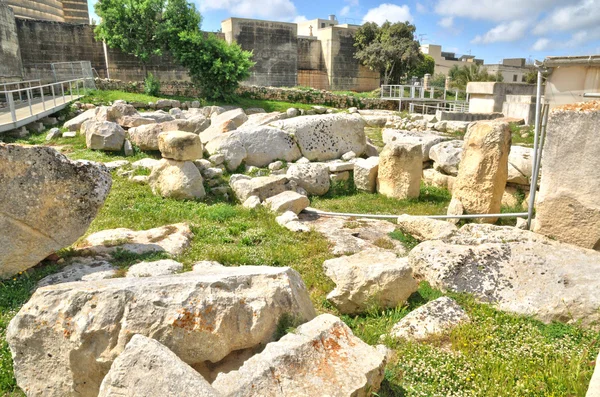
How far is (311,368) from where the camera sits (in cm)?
285

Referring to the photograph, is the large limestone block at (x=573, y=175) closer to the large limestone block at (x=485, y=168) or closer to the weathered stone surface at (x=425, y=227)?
the weathered stone surface at (x=425, y=227)

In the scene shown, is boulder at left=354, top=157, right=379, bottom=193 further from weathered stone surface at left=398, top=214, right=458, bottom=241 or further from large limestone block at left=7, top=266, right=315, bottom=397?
large limestone block at left=7, top=266, right=315, bottom=397

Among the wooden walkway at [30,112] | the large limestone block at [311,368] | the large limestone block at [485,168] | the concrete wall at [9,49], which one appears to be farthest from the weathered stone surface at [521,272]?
the concrete wall at [9,49]

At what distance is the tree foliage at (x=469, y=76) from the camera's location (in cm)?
3145

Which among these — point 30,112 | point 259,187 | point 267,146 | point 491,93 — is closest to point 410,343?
point 259,187

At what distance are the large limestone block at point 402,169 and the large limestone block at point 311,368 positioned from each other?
6062 millimetres

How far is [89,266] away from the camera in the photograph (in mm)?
5141

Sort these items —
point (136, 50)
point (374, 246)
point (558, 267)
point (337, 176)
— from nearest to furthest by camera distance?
point (558, 267)
point (374, 246)
point (337, 176)
point (136, 50)

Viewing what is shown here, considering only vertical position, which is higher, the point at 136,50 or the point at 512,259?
the point at 136,50

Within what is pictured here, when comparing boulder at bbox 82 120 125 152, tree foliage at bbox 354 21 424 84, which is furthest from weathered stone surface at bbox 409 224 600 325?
tree foliage at bbox 354 21 424 84

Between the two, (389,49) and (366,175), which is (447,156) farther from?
(389,49)

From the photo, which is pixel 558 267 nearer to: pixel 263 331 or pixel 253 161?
pixel 263 331

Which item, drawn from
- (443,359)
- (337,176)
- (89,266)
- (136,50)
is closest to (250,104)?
(136,50)

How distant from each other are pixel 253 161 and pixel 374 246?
4.66 meters
